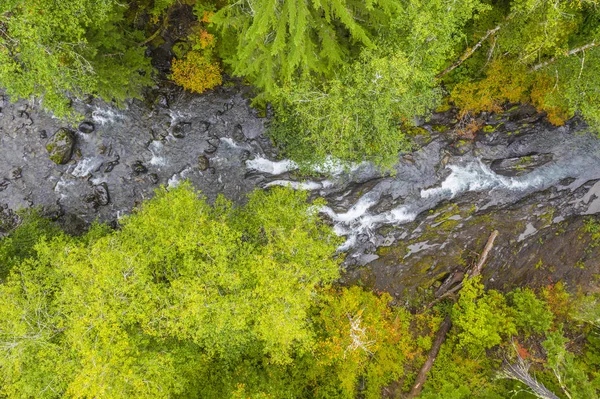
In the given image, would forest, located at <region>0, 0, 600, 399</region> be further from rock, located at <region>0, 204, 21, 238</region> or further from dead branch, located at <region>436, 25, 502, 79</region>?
rock, located at <region>0, 204, 21, 238</region>

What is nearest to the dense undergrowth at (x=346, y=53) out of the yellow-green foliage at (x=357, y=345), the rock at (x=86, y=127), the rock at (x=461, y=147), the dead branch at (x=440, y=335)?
the rock at (x=461, y=147)

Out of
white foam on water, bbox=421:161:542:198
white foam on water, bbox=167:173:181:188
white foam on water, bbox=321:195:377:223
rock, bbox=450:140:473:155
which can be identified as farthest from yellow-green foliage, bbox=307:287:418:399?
white foam on water, bbox=167:173:181:188

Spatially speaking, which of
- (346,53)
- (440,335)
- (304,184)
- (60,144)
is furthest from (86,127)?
(440,335)

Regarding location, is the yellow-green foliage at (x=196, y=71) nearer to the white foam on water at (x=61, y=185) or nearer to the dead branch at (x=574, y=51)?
the white foam on water at (x=61, y=185)

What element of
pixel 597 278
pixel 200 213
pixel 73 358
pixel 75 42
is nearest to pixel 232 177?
pixel 200 213

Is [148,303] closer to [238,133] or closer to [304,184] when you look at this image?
[304,184]

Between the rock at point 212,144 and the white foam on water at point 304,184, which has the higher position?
the rock at point 212,144
